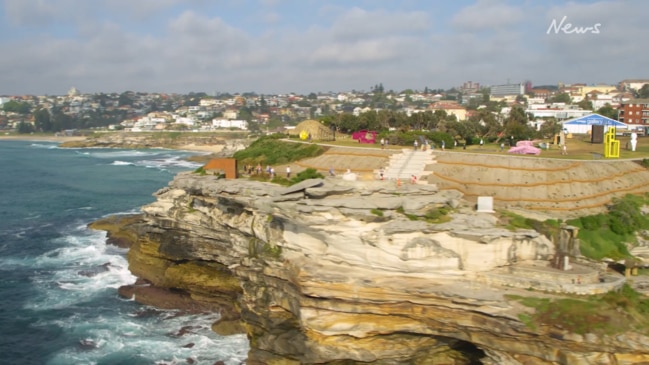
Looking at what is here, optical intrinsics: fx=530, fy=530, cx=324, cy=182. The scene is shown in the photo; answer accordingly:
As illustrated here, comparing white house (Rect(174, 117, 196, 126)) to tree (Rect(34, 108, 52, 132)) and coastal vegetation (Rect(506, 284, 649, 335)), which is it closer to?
tree (Rect(34, 108, 52, 132))

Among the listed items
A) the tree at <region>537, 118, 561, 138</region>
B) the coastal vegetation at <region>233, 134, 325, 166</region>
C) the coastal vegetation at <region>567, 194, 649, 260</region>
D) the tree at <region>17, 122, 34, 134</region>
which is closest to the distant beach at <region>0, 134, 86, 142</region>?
the tree at <region>17, 122, 34, 134</region>

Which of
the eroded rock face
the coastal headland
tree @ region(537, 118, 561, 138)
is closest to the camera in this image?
the coastal headland

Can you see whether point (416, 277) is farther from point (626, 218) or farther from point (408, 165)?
point (408, 165)

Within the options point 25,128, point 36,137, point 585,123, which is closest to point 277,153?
point 585,123

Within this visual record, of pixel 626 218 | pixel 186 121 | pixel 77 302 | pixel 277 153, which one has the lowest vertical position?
pixel 77 302

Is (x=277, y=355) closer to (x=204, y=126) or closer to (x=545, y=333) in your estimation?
(x=545, y=333)

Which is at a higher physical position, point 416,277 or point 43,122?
point 43,122

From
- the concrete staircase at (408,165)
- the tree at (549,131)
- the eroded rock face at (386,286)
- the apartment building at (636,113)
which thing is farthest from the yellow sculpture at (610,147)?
the apartment building at (636,113)

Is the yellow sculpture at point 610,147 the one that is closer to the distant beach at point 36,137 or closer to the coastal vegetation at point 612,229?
the coastal vegetation at point 612,229
